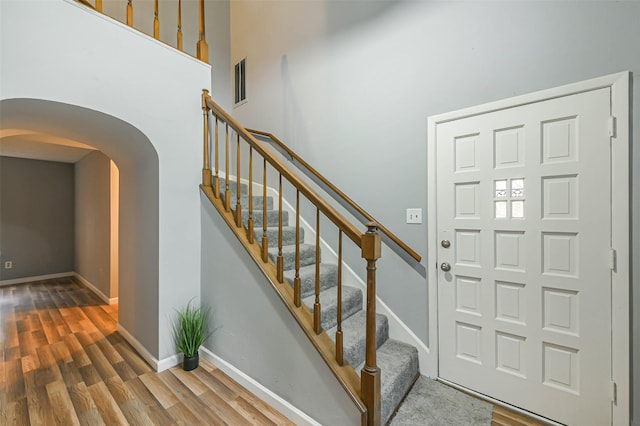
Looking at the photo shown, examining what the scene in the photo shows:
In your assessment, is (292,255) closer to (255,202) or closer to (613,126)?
(255,202)

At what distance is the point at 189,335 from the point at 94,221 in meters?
3.65

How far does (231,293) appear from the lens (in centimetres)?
216

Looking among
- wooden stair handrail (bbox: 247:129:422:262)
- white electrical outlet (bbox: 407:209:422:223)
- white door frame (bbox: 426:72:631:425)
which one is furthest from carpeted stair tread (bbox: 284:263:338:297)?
white door frame (bbox: 426:72:631:425)

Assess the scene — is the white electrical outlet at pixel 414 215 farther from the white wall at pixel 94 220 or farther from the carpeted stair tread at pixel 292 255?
the white wall at pixel 94 220

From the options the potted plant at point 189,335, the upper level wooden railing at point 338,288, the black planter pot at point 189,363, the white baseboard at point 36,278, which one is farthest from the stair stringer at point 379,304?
the white baseboard at point 36,278

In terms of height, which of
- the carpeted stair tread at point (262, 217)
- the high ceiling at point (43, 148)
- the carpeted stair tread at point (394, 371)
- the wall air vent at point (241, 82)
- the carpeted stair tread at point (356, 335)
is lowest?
the carpeted stair tread at point (394, 371)

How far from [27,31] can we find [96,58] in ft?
1.07

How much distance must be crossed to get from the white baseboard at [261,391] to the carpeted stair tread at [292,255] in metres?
0.83

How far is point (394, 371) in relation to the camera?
183 cm

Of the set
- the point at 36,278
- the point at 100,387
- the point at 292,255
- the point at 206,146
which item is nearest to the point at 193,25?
the point at 206,146

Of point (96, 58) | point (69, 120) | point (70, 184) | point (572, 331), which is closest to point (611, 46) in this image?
point (572, 331)

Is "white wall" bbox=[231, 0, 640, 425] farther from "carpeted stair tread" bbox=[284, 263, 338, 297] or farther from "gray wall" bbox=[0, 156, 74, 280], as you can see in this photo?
"gray wall" bbox=[0, 156, 74, 280]

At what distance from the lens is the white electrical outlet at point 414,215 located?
2184mm

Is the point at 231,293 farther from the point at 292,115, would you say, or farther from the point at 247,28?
the point at 247,28
